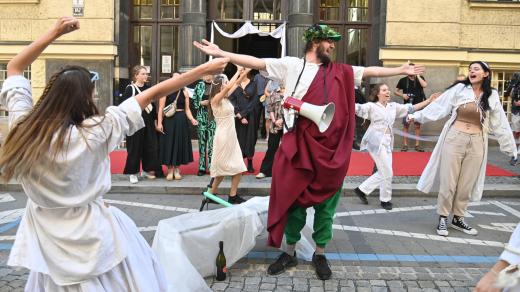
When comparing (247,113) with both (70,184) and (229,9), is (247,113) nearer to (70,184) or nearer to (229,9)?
(229,9)

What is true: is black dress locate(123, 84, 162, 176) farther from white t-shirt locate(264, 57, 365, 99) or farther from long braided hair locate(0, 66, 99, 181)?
long braided hair locate(0, 66, 99, 181)

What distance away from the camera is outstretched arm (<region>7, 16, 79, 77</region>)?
8.69 feet

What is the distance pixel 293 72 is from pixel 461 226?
3005 millimetres

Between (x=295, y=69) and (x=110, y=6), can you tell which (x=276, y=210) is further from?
(x=110, y=6)

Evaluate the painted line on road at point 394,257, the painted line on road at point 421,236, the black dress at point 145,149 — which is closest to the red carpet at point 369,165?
the black dress at point 145,149

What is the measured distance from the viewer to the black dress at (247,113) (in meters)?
9.47

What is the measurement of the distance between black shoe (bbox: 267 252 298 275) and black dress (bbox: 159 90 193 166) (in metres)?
4.55

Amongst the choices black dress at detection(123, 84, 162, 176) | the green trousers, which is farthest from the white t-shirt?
black dress at detection(123, 84, 162, 176)

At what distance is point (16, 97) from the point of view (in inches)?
104

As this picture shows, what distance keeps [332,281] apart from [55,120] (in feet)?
9.82

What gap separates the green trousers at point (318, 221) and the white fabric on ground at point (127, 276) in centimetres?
217

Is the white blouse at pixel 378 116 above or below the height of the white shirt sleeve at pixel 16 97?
below

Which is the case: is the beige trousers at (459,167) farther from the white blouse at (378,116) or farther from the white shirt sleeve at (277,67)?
the white shirt sleeve at (277,67)

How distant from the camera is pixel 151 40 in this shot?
45.9ft
